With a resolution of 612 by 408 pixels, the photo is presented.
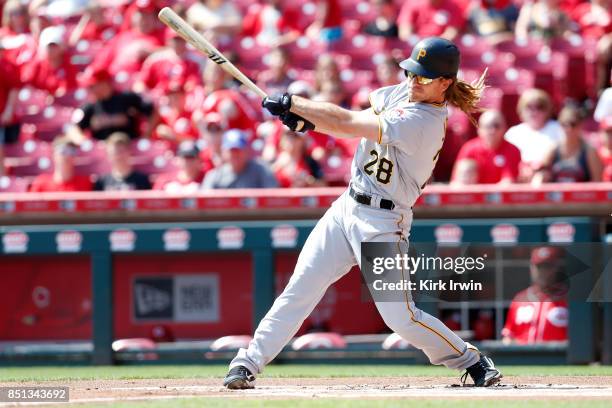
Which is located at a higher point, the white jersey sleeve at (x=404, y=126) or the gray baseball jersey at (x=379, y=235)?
the white jersey sleeve at (x=404, y=126)

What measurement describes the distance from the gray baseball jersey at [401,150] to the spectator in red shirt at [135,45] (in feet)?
20.3

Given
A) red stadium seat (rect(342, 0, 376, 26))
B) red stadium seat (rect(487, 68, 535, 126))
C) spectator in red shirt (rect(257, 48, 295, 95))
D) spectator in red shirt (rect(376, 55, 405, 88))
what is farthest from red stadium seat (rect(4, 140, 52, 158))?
red stadium seat (rect(487, 68, 535, 126))

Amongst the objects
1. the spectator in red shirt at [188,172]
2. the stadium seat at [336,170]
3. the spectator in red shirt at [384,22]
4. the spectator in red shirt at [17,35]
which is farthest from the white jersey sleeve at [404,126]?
the spectator in red shirt at [17,35]

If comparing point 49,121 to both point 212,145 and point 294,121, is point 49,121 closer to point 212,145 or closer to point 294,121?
point 212,145

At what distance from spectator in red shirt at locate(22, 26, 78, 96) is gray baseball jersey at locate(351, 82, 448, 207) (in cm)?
662

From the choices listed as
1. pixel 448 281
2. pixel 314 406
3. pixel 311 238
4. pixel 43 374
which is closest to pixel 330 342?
pixel 448 281

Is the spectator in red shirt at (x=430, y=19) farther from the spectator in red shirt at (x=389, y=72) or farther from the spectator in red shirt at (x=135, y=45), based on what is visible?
the spectator in red shirt at (x=135, y=45)

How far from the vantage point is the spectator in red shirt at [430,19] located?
35.8ft

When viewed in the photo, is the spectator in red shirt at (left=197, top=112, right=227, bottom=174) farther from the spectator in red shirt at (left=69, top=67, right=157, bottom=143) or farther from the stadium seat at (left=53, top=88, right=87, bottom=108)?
the stadium seat at (left=53, top=88, right=87, bottom=108)

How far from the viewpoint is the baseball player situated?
5.14 meters

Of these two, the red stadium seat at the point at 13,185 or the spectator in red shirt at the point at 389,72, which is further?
the spectator in red shirt at the point at 389,72

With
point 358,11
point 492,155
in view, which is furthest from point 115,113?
point 492,155

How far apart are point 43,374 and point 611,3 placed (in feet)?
19.3

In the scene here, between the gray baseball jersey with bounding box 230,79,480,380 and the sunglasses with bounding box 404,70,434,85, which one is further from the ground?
the sunglasses with bounding box 404,70,434,85
